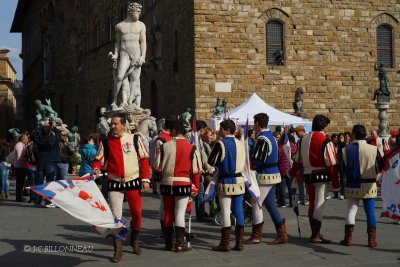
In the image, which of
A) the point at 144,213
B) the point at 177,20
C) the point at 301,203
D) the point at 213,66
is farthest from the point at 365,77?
the point at 144,213

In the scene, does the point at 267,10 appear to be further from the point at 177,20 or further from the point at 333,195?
the point at 333,195

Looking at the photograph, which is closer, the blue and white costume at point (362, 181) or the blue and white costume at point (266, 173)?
the blue and white costume at point (362, 181)

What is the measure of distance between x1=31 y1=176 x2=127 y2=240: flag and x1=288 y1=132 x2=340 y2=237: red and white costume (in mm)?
2711

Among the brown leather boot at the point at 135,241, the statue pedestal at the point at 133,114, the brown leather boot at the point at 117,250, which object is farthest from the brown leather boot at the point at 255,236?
the statue pedestal at the point at 133,114

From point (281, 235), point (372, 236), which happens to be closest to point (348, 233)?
point (372, 236)

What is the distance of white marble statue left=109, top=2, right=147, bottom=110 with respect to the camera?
15.3 metres

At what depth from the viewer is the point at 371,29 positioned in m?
21.8

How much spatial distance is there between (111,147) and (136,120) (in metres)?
8.61

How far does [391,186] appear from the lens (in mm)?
8094

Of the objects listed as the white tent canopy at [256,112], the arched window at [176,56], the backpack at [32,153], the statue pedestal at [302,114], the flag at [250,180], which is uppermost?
the arched window at [176,56]

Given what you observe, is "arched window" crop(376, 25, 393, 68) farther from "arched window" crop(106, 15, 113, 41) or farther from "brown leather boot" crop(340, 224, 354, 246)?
"arched window" crop(106, 15, 113, 41)

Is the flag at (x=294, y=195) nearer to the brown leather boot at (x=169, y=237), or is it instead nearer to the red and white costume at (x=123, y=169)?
the brown leather boot at (x=169, y=237)

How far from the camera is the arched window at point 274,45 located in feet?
68.6

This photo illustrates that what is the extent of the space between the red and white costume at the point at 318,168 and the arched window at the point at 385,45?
594 inches
